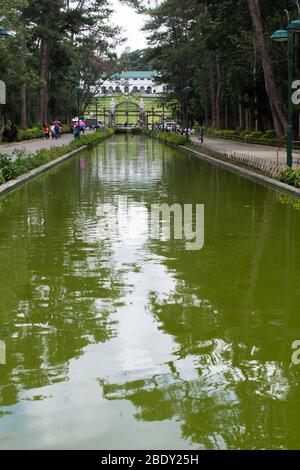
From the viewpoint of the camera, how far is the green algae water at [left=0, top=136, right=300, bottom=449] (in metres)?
4.36

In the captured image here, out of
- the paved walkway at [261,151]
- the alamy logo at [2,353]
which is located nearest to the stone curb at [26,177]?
the paved walkway at [261,151]

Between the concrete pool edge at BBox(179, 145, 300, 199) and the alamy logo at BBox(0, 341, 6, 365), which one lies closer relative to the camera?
the alamy logo at BBox(0, 341, 6, 365)

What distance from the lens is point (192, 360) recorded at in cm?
554

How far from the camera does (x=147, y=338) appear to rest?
613 cm

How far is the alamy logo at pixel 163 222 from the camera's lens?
464 inches

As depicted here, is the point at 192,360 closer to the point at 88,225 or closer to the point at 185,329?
the point at 185,329

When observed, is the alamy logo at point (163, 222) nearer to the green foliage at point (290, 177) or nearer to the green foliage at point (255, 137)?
the green foliage at point (290, 177)

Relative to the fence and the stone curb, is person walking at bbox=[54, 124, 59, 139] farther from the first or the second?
the fence

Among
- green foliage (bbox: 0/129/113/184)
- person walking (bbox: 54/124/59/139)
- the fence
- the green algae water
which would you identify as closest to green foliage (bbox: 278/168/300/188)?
the fence

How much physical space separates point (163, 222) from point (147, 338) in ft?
24.4

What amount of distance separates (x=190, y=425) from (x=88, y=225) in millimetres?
8883

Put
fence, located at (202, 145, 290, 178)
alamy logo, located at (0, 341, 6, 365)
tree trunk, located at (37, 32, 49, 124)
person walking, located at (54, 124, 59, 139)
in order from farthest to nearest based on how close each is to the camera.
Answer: tree trunk, located at (37, 32, 49, 124) → person walking, located at (54, 124, 59, 139) → fence, located at (202, 145, 290, 178) → alamy logo, located at (0, 341, 6, 365)

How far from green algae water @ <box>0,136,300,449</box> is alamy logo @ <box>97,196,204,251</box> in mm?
226
